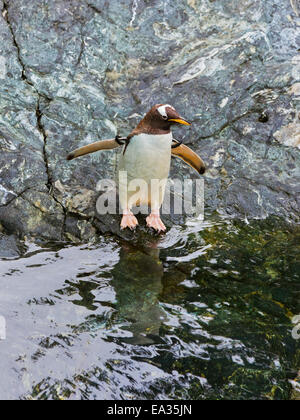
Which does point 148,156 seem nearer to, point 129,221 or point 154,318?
point 129,221

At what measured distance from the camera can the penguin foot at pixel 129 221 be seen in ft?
12.9

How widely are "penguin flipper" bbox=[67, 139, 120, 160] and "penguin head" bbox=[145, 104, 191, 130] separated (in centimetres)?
41

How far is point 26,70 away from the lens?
185 inches

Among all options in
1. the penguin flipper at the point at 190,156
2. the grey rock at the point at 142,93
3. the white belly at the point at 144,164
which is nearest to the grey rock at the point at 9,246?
the grey rock at the point at 142,93

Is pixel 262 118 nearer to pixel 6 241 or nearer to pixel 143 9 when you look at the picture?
pixel 143 9

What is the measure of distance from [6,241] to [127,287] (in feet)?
3.35

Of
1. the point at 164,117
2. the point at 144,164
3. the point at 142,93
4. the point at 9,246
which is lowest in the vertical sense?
the point at 9,246

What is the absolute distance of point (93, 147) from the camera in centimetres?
408

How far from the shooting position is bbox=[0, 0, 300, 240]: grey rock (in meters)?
4.17

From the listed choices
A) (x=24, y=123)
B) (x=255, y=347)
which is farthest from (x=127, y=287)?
(x=24, y=123)

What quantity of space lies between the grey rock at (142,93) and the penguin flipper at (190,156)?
26cm

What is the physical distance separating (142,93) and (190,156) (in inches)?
40.3

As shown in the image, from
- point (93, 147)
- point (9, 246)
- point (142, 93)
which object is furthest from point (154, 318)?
point (142, 93)

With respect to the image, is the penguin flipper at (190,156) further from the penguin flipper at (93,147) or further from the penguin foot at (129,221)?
the penguin foot at (129,221)
